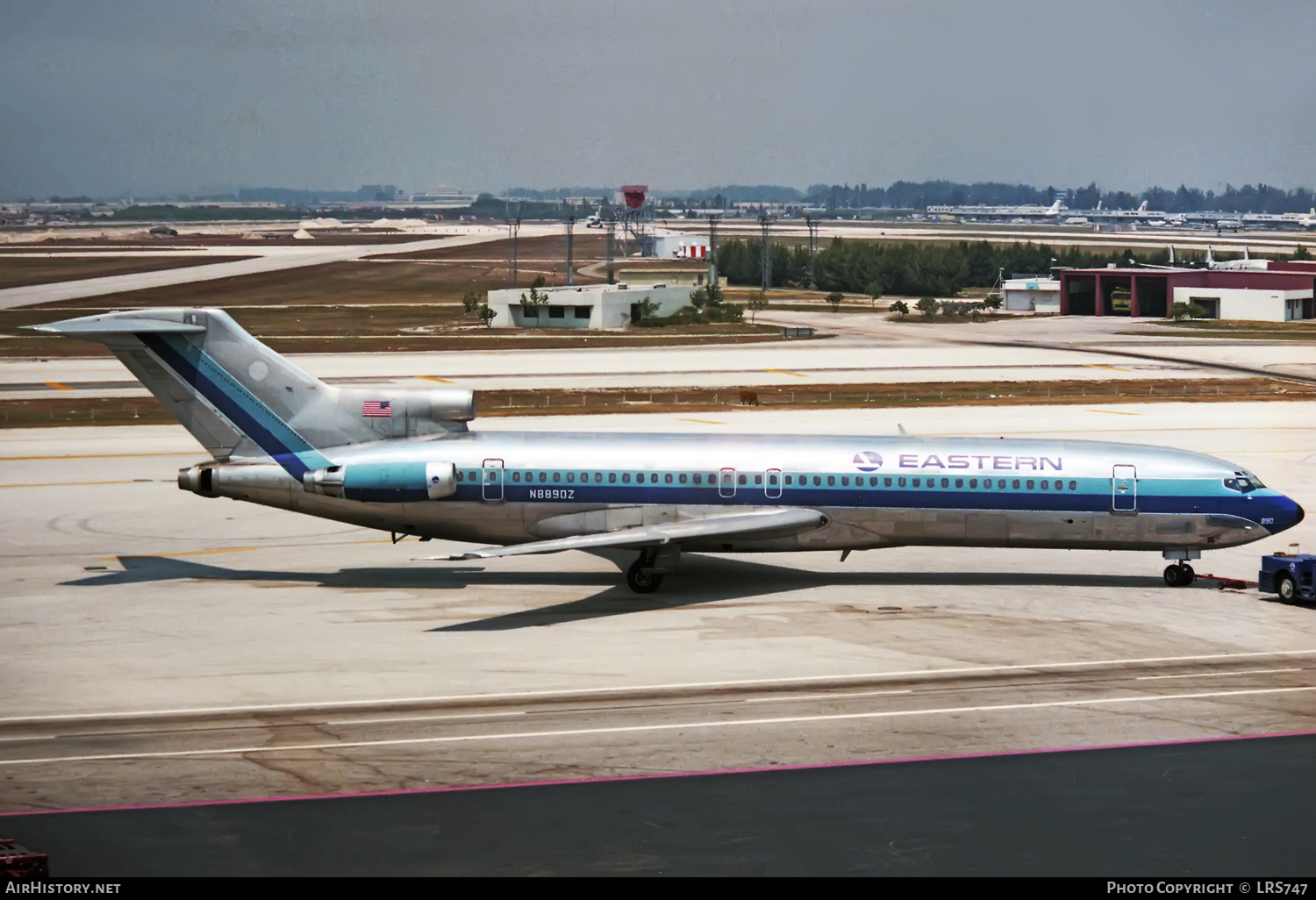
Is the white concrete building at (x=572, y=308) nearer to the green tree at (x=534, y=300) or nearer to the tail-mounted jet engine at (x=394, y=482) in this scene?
the green tree at (x=534, y=300)

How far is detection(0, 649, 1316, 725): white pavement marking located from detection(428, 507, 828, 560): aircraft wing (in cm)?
633

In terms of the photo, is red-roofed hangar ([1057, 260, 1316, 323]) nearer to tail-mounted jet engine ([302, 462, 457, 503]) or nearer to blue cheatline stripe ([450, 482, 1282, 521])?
blue cheatline stripe ([450, 482, 1282, 521])

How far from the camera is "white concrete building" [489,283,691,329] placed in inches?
4911

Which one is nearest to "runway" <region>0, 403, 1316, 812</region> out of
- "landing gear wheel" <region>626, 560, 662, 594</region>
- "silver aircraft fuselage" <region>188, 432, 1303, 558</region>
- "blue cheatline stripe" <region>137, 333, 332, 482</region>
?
"landing gear wheel" <region>626, 560, 662, 594</region>

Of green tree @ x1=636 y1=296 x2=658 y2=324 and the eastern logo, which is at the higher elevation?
green tree @ x1=636 y1=296 x2=658 y2=324

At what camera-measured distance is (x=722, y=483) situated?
3672 cm

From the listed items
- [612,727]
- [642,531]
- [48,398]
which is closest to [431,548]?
[642,531]

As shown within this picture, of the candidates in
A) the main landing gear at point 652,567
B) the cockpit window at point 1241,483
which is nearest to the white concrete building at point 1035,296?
the cockpit window at point 1241,483

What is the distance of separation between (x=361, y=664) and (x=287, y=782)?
23.3ft

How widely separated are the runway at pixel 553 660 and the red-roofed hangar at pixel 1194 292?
9970cm

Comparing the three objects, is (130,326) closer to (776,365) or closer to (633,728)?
(633,728)

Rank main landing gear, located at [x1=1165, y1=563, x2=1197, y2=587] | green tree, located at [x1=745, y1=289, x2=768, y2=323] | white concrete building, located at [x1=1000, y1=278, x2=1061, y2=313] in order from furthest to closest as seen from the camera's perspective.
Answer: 1. white concrete building, located at [x1=1000, y1=278, x2=1061, y2=313]
2. green tree, located at [x1=745, y1=289, x2=768, y2=323]
3. main landing gear, located at [x1=1165, y1=563, x2=1197, y2=587]

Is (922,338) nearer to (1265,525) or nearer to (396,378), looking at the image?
(396,378)

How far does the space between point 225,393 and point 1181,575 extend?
2510cm
